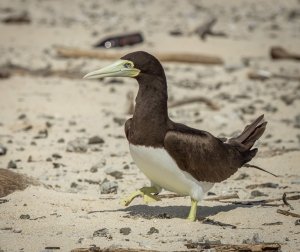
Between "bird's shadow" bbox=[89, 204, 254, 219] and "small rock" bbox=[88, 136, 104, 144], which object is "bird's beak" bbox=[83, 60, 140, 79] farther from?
"small rock" bbox=[88, 136, 104, 144]

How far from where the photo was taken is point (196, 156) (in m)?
7.05

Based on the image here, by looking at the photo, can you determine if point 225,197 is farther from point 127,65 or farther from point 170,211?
point 127,65

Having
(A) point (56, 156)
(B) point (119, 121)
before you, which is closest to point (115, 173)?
(A) point (56, 156)

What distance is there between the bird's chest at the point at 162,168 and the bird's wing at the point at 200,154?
53mm

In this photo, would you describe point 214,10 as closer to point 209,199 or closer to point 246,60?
point 246,60

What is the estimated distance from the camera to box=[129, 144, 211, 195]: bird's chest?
6816mm

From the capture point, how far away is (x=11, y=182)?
7820mm

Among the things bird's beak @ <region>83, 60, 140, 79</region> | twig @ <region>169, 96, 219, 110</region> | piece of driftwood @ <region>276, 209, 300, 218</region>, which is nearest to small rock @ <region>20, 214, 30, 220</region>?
bird's beak @ <region>83, 60, 140, 79</region>

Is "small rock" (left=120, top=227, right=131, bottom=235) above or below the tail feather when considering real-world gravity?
below

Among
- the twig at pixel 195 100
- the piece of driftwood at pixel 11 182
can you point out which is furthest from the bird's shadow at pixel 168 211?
the twig at pixel 195 100

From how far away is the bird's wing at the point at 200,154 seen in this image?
22.6 feet

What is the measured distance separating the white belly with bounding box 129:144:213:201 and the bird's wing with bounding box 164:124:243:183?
52 millimetres

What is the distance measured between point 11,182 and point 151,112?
1697 millimetres

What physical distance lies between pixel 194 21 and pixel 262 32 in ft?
6.15
